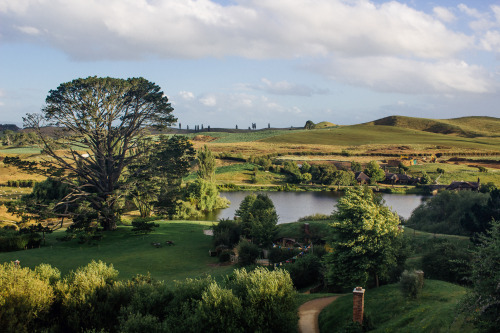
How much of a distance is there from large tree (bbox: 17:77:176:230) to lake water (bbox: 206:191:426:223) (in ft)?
68.8

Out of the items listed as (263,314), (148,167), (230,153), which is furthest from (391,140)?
(263,314)

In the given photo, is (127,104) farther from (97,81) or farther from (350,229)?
(350,229)

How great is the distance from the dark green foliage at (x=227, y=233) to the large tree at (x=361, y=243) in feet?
50.3

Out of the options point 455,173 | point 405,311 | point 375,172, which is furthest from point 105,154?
point 455,173

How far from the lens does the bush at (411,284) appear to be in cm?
1977

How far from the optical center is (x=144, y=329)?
54.9 feet

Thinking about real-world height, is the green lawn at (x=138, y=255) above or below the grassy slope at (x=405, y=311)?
below

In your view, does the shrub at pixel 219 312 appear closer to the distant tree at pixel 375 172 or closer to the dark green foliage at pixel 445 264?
the dark green foliage at pixel 445 264

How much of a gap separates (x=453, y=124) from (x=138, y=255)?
121 m

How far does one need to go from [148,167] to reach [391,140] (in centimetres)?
9392

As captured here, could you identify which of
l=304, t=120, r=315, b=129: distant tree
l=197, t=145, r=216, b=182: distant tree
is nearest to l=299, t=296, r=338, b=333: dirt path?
l=197, t=145, r=216, b=182: distant tree

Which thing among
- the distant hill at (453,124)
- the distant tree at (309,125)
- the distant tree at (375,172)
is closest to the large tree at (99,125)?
the distant tree at (375,172)

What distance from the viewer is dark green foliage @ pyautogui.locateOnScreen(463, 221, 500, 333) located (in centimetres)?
1210

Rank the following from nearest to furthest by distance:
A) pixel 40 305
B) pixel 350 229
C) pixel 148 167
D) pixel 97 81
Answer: pixel 40 305
pixel 350 229
pixel 97 81
pixel 148 167
